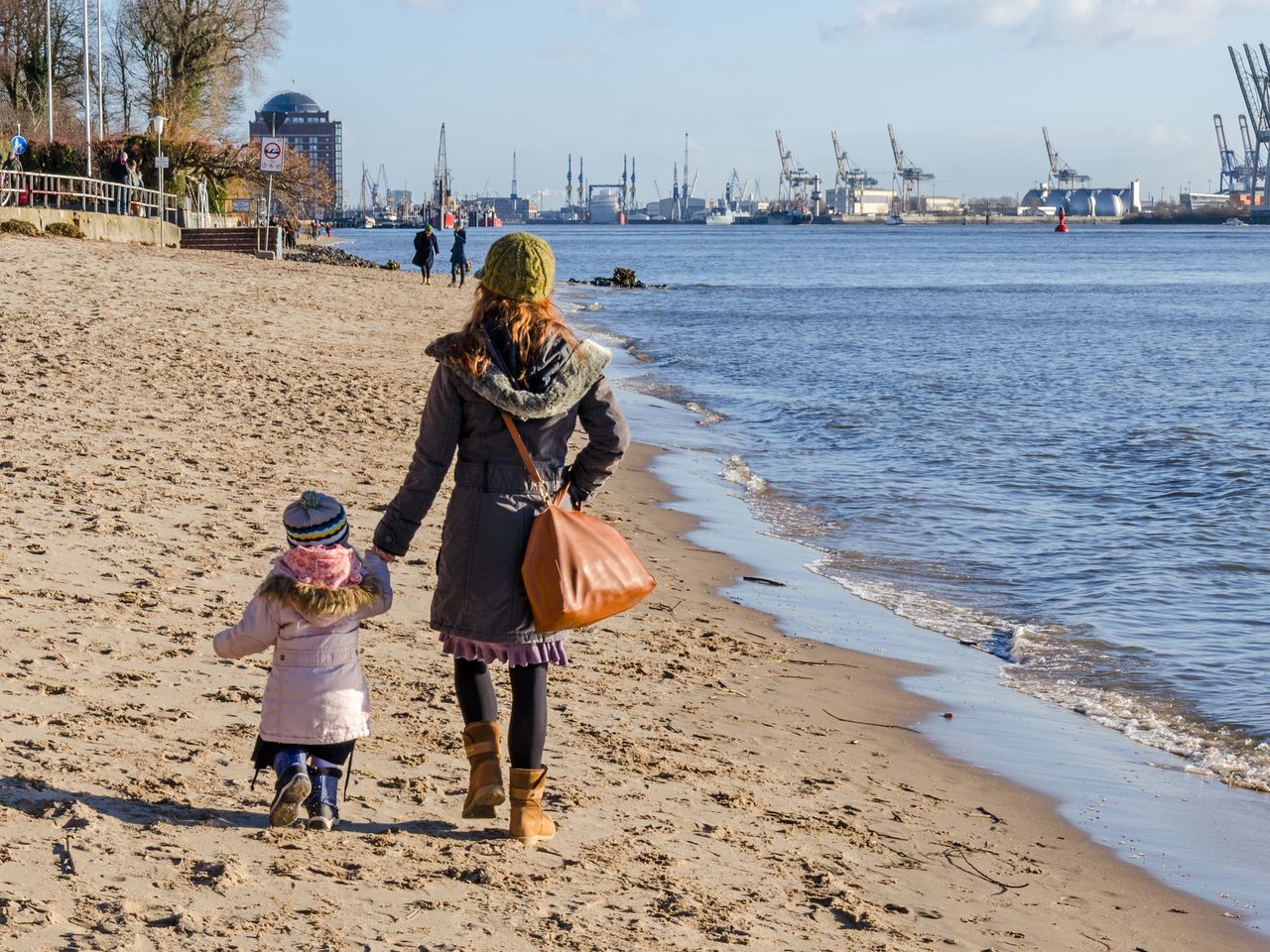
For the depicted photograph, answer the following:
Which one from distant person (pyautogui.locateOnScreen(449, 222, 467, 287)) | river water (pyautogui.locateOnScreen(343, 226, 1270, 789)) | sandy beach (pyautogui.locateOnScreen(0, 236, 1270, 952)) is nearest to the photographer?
sandy beach (pyautogui.locateOnScreen(0, 236, 1270, 952))

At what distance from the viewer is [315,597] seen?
386 cm

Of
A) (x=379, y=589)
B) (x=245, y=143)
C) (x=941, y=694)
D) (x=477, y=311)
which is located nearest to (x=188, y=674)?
(x=379, y=589)

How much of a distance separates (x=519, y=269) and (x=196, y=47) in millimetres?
48814

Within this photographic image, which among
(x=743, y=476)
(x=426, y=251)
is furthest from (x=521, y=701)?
(x=426, y=251)

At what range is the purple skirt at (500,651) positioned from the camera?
156 inches

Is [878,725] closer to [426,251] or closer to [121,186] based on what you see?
[121,186]

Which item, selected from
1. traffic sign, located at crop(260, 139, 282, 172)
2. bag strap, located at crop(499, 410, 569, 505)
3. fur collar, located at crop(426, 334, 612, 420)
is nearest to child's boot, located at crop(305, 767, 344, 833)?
bag strap, located at crop(499, 410, 569, 505)

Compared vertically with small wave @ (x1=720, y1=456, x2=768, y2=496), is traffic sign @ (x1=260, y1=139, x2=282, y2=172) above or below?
above

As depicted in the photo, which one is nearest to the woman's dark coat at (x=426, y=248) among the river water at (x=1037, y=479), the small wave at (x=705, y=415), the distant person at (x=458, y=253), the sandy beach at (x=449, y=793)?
the distant person at (x=458, y=253)

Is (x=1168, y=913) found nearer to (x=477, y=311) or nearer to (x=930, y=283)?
(x=477, y=311)

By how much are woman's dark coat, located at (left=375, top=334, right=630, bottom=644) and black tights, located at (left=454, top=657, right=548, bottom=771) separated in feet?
0.43

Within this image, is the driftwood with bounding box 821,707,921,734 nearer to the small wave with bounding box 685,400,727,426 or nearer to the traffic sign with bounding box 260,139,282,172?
the small wave with bounding box 685,400,727,426

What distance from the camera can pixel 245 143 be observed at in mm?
48219

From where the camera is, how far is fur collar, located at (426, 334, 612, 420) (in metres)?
3.85
